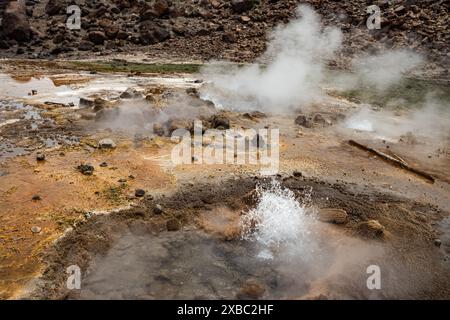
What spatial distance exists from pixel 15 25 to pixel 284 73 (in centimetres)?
997

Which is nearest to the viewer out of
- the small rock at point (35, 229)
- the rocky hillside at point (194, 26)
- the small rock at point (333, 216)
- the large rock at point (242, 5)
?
the small rock at point (35, 229)

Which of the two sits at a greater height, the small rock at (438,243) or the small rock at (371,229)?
the small rock at (371,229)

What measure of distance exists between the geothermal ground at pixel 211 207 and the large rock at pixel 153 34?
6.95 meters

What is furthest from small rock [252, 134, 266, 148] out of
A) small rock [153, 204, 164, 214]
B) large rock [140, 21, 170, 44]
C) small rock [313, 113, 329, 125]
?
large rock [140, 21, 170, 44]

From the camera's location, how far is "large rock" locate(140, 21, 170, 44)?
50.5 ft

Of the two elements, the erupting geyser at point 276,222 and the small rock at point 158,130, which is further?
the small rock at point 158,130

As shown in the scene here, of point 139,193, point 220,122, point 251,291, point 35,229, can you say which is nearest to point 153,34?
point 220,122

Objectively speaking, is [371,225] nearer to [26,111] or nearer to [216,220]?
[216,220]

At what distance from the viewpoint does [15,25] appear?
15.4m

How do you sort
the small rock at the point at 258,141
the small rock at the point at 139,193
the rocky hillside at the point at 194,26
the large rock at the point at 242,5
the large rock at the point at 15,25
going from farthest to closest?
the large rock at the point at 242,5 → the large rock at the point at 15,25 → the rocky hillside at the point at 194,26 → the small rock at the point at 258,141 → the small rock at the point at 139,193

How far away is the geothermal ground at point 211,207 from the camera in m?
4.09

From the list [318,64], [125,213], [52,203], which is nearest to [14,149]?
[52,203]

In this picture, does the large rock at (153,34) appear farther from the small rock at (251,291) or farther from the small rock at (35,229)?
the small rock at (251,291)

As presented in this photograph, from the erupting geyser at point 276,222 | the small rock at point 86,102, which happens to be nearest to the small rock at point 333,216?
the erupting geyser at point 276,222
